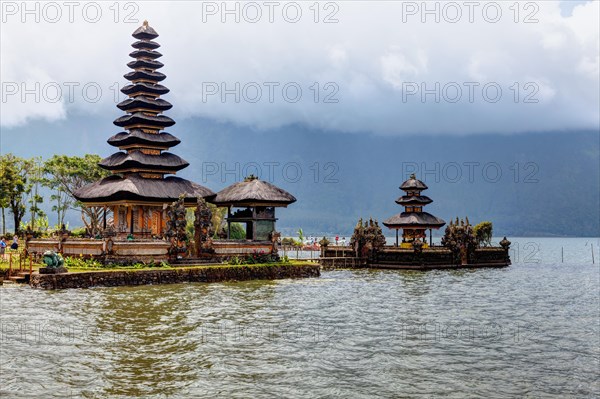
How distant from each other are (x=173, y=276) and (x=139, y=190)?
1229 centimetres

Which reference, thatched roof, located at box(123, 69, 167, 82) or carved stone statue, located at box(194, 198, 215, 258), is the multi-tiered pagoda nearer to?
thatched roof, located at box(123, 69, 167, 82)

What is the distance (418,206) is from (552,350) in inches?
2305

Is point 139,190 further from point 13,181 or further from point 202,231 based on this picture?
point 13,181

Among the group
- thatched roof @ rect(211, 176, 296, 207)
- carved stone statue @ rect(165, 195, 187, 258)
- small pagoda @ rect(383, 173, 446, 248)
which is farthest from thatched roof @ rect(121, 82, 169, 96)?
small pagoda @ rect(383, 173, 446, 248)

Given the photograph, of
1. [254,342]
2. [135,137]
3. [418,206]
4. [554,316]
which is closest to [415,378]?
[254,342]

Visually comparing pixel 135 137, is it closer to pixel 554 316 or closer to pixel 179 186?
pixel 179 186

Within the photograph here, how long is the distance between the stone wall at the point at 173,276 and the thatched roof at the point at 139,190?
1086 cm

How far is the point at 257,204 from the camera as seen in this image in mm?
56438

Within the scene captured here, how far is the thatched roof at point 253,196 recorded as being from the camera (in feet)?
185

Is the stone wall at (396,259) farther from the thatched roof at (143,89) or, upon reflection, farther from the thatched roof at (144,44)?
the thatched roof at (144,44)

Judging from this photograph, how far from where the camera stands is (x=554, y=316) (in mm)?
34531

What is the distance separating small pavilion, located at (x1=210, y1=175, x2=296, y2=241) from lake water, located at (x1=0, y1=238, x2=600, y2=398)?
15067mm

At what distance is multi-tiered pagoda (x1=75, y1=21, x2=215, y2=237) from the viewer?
180 feet

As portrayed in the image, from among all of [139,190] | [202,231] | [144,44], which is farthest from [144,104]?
[202,231]
